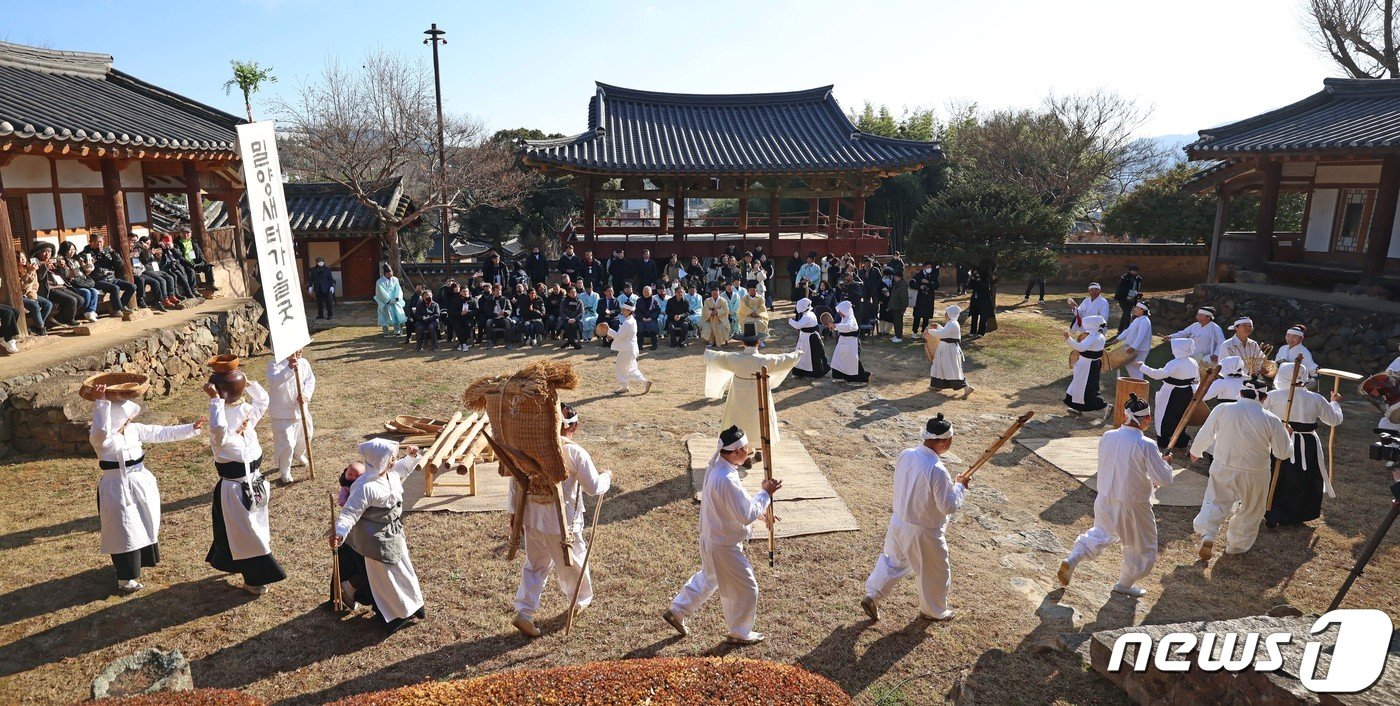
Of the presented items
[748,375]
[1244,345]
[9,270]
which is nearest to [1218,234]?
[1244,345]

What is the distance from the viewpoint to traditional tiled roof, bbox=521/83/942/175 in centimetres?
2142

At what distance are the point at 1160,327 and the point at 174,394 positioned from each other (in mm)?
19715

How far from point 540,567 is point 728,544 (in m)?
1.38

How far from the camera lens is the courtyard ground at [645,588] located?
5.15m

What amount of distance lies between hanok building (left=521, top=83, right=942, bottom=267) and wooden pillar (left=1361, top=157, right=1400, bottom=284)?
9.91 metres

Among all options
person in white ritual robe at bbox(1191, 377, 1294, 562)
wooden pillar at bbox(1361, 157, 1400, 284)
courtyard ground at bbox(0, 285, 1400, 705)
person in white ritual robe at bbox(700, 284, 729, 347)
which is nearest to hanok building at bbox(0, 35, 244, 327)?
courtyard ground at bbox(0, 285, 1400, 705)

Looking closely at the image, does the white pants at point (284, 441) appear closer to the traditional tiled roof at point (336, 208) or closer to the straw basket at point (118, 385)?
the straw basket at point (118, 385)

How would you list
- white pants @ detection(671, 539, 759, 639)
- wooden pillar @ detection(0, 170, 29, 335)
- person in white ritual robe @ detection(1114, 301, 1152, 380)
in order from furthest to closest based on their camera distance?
person in white ritual robe @ detection(1114, 301, 1152, 380) → wooden pillar @ detection(0, 170, 29, 335) → white pants @ detection(671, 539, 759, 639)

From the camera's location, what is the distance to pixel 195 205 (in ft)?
50.2

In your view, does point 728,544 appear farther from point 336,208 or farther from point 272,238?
point 336,208

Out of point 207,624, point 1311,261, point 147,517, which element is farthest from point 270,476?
point 1311,261

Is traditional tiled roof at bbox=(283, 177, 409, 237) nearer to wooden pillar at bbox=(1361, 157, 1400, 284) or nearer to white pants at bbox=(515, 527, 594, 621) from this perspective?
white pants at bbox=(515, 527, 594, 621)

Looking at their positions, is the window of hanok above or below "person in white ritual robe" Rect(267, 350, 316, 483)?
above

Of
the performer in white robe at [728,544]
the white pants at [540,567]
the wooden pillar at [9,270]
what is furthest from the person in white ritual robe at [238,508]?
the wooden pillar at [9,270]
